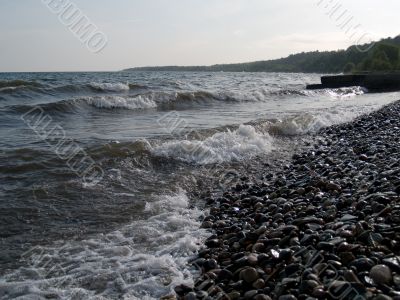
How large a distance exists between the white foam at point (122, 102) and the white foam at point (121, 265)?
51.5ft

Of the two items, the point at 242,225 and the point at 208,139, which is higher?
the point at 208,139

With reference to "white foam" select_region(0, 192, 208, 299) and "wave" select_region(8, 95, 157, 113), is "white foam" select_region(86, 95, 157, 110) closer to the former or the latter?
"wave" select_region(8, 95, 157, 113)

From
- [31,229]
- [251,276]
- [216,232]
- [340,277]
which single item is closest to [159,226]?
[216,232]

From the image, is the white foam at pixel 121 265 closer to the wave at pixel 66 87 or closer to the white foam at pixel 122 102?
the white foam at pixel 122 102

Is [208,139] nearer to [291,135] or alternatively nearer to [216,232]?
[291,135]

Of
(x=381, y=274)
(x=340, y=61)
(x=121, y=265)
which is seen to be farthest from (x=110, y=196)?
(x=340, y=61)

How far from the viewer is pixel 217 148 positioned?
1068 centimetres

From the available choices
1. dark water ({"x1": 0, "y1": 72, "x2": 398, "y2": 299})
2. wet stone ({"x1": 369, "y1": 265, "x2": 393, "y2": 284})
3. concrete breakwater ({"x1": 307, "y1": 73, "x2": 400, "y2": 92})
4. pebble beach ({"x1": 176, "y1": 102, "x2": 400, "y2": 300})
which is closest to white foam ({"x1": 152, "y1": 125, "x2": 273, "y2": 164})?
dark water ({"x1": 0, "y1": 72, "x2": 398, "y2": 299})

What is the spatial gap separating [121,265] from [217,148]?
6228 millimetres

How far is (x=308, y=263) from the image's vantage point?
392cm

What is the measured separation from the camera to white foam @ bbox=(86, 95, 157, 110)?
20.8 m

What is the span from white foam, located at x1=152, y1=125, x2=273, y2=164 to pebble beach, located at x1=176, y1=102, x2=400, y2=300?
195 centimetres

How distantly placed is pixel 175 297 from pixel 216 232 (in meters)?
1.70

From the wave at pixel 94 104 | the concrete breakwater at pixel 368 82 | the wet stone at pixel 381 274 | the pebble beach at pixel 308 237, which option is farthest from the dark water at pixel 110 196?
the concrete breakwater at pixel 368 82
